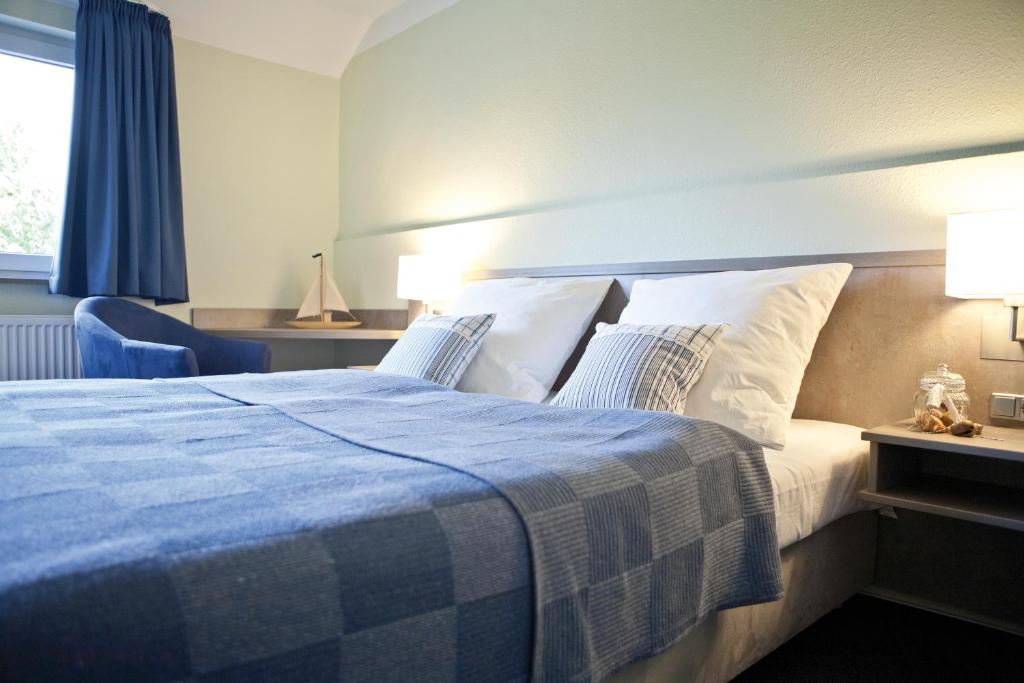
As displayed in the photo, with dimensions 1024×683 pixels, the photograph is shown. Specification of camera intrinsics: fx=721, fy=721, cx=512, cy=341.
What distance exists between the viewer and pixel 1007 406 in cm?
188

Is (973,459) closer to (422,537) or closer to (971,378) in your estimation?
(971,378)

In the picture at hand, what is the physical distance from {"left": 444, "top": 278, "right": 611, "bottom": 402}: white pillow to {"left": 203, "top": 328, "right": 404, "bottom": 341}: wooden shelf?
970 mm

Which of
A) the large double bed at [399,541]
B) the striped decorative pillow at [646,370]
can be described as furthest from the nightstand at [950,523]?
the striped decorative pillow at [646,370]

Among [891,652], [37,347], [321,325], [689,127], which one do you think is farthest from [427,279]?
[891,652]

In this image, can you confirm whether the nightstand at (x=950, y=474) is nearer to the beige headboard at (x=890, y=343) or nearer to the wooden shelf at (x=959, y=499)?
the wooden shelf at (x=959, y=499)

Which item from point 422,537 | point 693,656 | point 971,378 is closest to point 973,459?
point 971,378

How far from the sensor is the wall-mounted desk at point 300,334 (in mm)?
3910

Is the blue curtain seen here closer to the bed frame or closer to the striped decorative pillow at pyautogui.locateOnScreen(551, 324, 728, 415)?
the striped decorative pillow at pyautogui.locateOnScreen(551, 324, 728, 415)

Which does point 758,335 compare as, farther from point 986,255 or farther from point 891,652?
point 891,652

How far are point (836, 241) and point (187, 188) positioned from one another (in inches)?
135

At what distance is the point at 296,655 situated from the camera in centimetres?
80

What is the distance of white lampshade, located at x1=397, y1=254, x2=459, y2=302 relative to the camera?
11.6 ft

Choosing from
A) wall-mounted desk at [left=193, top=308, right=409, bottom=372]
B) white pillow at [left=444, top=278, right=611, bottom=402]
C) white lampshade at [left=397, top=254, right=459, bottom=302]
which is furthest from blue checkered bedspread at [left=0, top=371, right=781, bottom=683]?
wall-mounted desk at [left=193, top=308, right=409, bottom=372]

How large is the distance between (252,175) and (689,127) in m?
2.75
